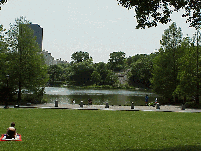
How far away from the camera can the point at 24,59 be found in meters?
40.9

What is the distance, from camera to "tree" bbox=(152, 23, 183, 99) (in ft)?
151

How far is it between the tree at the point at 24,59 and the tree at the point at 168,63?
21885 millimetres

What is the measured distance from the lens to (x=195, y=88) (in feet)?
126

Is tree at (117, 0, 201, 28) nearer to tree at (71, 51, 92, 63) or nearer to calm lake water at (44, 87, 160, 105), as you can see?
calm lake water at (44, 87, 160, 105)

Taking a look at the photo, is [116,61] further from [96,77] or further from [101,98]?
[101,98]

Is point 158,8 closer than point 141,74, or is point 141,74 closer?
point 158,8

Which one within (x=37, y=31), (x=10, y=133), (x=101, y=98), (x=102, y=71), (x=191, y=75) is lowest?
(x=101, y=98)

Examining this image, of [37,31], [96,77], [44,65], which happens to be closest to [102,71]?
[96,77]

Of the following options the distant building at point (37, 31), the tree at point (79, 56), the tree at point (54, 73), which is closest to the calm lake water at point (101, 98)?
the distant building at point (37, 31)

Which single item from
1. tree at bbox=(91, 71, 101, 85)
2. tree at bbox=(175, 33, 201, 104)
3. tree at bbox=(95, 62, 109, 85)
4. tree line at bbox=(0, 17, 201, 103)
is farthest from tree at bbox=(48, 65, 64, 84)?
tree at bbox=(175, 33, 201, 104)

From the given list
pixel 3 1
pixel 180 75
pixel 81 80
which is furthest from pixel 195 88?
pixel 81 80

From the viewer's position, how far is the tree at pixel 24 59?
4050cm

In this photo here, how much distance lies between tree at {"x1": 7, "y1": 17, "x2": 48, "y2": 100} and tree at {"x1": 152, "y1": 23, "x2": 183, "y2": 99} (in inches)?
862

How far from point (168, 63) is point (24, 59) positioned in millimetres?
26687
